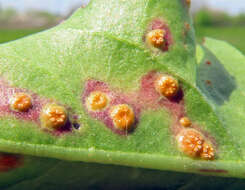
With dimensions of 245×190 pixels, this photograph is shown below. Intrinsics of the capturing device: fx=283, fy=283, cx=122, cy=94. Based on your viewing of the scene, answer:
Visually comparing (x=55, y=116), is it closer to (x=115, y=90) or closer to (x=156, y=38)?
(x=115, y=90)

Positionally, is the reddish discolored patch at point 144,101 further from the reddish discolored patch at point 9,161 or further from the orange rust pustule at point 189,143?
the reddish discolored patch at point 9,161

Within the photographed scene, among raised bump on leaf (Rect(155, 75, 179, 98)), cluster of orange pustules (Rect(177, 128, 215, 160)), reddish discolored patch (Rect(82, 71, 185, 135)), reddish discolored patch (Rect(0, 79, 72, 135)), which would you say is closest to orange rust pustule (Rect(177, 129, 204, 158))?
cluster of orange pustules (Rect(177, 128, 215, 160))

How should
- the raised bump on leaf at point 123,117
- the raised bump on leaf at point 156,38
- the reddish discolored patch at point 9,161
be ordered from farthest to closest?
1. the raised bump on leaf at point 156,38
2. the raised bump on leaf at point 123,117
3. the reddish discolored patch at point 9,161

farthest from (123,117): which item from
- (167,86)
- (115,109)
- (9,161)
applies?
(9,161)

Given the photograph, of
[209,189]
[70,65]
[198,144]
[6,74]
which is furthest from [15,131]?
[209,189]

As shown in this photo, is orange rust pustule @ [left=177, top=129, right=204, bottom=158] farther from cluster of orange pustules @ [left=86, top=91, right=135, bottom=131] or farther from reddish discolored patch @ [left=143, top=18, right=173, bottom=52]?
reddish discolored patch @ [left=143, top=18, right=173, bottom=52]

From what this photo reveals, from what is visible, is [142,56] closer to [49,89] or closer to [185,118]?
[185,118]

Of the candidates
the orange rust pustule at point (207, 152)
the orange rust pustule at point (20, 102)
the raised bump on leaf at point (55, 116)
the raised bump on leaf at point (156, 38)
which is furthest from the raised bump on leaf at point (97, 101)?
the orange rust pustule at point (207, 152)

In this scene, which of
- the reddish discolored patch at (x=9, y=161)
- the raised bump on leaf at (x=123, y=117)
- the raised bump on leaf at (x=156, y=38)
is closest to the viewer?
the reddish discolored patch at (x=9, y=161)
